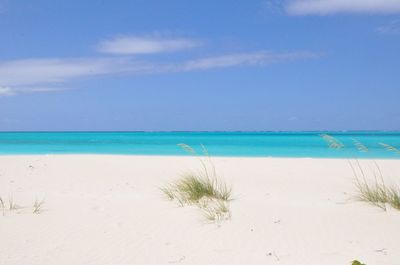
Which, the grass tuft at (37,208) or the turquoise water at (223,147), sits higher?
the turquoise water at (223,147)

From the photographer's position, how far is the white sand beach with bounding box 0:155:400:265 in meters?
3.71

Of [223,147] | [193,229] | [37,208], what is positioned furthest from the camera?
[223,147]

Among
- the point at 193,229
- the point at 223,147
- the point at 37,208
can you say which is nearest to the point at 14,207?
the point at 37,208

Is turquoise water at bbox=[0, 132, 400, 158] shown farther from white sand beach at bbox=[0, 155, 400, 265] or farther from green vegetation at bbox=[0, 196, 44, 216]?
green vegetation at bbox=[0, 196, 44, 216]

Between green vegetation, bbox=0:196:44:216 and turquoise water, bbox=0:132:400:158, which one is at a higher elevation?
turquoise water, bbox=0:132:400:158

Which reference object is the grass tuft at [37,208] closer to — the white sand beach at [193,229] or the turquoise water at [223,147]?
the white sand beach at [193,229]

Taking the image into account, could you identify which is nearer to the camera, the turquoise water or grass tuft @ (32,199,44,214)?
grass tuft @ (32,199,44,214)

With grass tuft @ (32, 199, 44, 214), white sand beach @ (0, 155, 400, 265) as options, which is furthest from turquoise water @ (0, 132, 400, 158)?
grass tuft @ (32, 199, 44, 214)

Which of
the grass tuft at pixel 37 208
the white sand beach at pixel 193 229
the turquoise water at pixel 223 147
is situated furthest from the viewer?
the turquoise water at pixel 223 147

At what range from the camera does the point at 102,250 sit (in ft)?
13.0

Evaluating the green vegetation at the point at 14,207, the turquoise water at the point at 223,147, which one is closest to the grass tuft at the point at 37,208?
the green vegetation at the point at 14,207

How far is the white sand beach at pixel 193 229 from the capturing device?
3.71 metres

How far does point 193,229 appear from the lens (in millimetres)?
4652

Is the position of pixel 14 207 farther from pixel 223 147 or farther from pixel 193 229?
pixel 223 147
